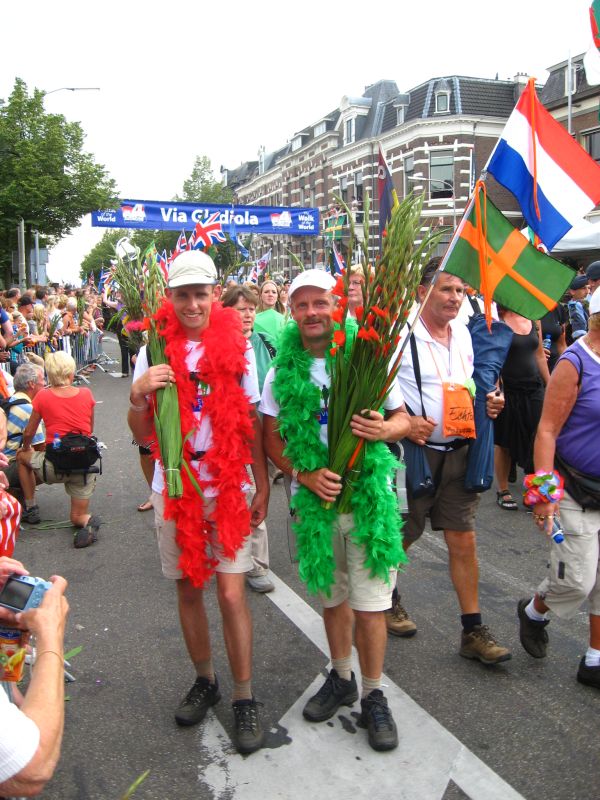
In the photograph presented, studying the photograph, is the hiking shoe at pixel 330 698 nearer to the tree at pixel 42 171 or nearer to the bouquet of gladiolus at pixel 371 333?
the bouquet of gladiolus at pixel 371 333

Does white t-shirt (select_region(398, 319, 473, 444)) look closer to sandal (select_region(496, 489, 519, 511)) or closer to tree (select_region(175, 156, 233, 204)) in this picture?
sandal (select_region(496, 489, 519, 511))

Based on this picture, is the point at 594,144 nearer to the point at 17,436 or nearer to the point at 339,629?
the point at 17,436

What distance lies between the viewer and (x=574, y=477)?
3143mm

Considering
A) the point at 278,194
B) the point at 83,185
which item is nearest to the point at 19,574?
the point at 83,185

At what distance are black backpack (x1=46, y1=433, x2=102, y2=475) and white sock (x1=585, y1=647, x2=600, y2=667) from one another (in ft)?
12.9

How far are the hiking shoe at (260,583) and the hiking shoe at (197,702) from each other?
122 cm

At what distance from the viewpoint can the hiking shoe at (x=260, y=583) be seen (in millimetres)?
4379

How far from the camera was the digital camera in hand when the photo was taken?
191cm

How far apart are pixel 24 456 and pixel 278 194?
60.5 m

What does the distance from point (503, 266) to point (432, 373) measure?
624mm

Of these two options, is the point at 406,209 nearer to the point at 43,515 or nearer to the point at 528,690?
the point at 528,690

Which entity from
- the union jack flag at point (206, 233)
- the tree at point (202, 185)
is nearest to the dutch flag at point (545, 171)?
the union jack flag at point (206, 233)

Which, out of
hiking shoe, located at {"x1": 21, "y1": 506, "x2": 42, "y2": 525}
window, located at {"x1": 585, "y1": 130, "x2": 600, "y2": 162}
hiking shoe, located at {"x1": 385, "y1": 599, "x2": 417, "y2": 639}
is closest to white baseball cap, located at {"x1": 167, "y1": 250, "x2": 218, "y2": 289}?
hiking shoe, located at {"x1": 385, "y1": 599, "x2": 417, "y2": 639}

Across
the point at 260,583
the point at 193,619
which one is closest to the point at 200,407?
the point at 193,619
